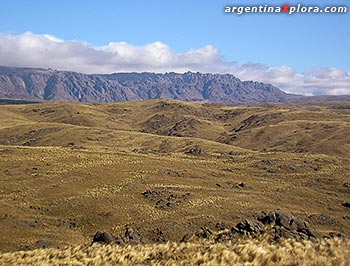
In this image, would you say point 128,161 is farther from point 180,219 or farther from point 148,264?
point 148,264

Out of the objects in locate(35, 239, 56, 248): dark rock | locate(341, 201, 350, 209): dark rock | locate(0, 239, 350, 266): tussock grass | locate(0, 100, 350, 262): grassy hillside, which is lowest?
locate(341, 201, 350, 209): dark rock

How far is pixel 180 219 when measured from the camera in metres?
59.2

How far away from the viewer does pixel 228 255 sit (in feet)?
51.2

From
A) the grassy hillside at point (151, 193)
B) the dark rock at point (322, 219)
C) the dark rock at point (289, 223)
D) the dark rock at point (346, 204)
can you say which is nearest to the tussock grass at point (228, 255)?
the dark rock at point (289, 223)

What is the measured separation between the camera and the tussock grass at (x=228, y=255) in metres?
14.2

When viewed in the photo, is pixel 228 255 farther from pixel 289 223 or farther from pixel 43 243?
pixel 43 243

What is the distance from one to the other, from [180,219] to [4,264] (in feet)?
124

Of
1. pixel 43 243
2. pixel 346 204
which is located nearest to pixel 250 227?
pixel 43 243

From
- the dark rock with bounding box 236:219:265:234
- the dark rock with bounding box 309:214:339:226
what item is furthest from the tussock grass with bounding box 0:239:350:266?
the dark rock with bounding box 309:214:339:226

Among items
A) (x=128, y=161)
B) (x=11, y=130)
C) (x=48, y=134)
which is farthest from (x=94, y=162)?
(x=11, y=130)

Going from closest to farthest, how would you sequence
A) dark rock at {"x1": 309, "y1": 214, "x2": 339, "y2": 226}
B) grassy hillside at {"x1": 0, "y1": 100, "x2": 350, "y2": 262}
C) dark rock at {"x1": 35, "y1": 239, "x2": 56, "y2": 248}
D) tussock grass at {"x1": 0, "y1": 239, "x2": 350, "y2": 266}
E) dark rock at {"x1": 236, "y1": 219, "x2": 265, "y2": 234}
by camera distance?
1. tussock grass at {"x1": 0, "y1": 239, "x2": 350, "y2": 266}
2. dark rock at {"x1": 236, "y1": 219, "x2": 265, "y2": 234}
3. dark rock at {"x1": 35, "y1": 239, "x2": 56, "y2": 248}
4. grassy hillside at {"x1": 0, "y1": 100, "x2": 350, "y2": 262}
5. dark rock at {"x1": 309, "y1": 214, "x2": 339, "y2": 226}

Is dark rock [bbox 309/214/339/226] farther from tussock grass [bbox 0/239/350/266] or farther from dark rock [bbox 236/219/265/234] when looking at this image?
tussock grass [bbox 0/239/350/266]

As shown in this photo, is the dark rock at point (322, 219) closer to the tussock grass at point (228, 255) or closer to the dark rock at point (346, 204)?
the dark rock at point (346, 204)

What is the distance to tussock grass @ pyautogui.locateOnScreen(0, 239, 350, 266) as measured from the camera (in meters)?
14.2
